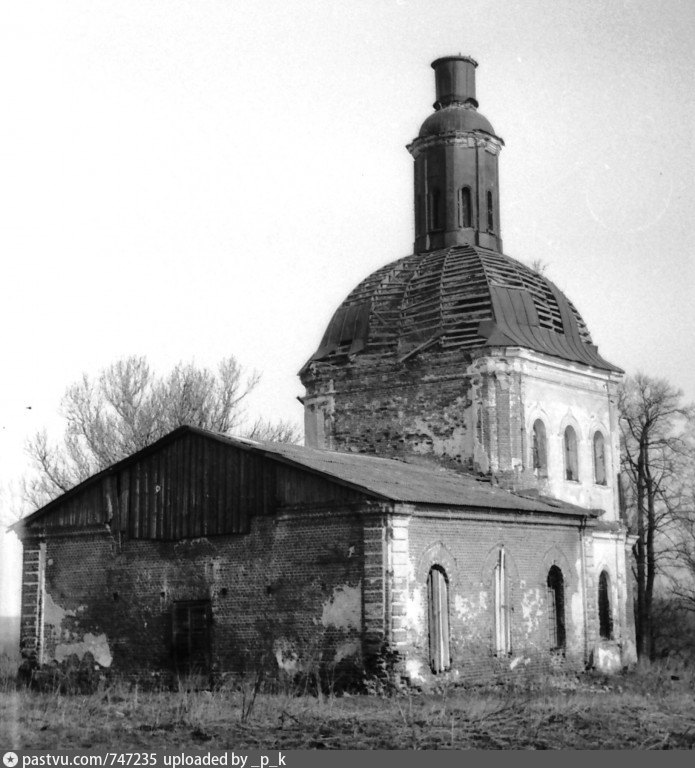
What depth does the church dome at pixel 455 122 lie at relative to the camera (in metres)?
27.3

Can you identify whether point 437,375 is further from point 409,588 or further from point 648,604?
point 648,604

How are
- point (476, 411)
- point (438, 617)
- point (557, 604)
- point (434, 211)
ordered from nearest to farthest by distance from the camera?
point (438, 617) < point (557, 604) < point (476, 411) < point (434, 211)

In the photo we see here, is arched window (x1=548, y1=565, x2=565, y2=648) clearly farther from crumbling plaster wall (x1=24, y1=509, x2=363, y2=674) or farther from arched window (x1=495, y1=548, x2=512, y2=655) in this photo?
crumbling plaster wall (x1=24, y1=509, x2=363, y2=674)

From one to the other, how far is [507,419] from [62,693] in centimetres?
982

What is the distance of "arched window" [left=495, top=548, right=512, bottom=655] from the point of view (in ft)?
65.2

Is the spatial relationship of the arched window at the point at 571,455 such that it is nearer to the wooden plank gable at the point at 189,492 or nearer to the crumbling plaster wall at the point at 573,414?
the crumbling plaster wall at the point at 573,414

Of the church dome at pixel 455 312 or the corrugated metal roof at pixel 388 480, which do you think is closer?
the corrugated metal roof at pixel 388 480

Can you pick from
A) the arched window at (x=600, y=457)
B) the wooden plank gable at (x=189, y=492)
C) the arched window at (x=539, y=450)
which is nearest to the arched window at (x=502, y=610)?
the wooden plank gable at (x=189, y=492)

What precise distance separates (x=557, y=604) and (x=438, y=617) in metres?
4.52

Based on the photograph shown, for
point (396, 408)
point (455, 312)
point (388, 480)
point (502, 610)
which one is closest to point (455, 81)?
point (455, 312)

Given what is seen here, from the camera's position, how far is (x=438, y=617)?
18.5 meters

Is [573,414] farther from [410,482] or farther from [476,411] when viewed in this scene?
[410,482]

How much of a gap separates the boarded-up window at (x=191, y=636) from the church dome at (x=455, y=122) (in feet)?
42.9

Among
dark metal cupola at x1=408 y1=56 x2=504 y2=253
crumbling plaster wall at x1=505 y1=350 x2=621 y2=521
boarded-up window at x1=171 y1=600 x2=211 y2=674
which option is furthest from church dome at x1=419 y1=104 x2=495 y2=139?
boarded-up window at x1=171 y1=600 x2=211 y2=674
